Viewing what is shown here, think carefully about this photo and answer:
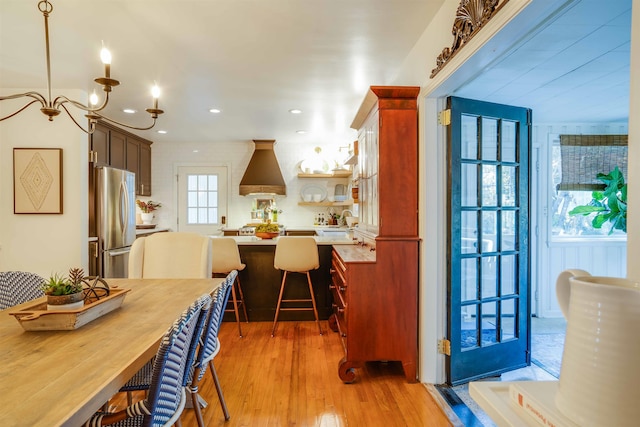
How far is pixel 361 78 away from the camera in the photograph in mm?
3316

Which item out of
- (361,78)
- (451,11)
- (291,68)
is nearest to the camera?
(451,11)

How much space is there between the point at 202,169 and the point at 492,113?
537cm

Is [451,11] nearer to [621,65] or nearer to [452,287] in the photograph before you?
[621,65]

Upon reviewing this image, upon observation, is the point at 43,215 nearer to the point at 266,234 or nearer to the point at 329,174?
the point at 266,234

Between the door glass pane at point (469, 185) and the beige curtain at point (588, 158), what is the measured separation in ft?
6.54

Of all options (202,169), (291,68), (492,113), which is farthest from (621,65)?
(202,169)

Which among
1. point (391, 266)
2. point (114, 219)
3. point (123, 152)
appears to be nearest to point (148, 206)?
point (123, 152)

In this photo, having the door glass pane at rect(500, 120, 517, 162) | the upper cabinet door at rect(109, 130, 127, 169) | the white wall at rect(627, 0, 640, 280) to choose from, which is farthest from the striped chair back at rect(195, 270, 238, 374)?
the upper cabinet door at rect(109, 130, 127, 169)

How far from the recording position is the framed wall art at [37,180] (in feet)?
12.0

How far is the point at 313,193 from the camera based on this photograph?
22.3 ft

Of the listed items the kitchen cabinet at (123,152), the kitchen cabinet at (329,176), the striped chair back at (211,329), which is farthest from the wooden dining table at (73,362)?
the kitchen cabinet at (329,176)

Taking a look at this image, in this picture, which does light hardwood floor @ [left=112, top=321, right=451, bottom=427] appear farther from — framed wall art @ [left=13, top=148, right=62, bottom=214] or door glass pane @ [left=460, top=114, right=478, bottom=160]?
framed wall art @ [left=13, top=148, right=62, bottom=214]

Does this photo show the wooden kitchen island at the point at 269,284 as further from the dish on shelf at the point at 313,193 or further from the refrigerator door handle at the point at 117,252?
the dish on shelf at the point at 313,193

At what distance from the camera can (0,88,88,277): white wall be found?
3646 mm
